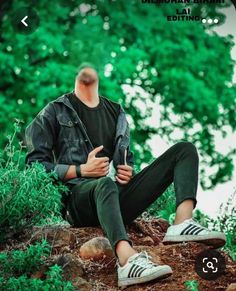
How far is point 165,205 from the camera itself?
3.27m

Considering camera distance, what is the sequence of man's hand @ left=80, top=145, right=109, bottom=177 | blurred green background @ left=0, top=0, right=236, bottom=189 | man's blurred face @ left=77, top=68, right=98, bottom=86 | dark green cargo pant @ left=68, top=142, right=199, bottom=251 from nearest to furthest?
dark green cargo pant @ left=68, top=142, right=199, bottom=251 → man's hand @ left=80, top=145, right=109, bottom=177 → man's blurred face @ left=77, top=68, right=98, bottom=86 → blurred green background @ left=0, top=0, right=236, bottom=189

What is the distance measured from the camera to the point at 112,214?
2.66 metres

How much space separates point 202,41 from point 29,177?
116 centimetres

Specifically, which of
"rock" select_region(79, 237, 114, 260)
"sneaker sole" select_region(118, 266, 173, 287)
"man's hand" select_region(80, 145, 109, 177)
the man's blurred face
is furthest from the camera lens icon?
the man's blurred face

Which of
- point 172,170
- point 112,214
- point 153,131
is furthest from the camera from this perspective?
point 153,131

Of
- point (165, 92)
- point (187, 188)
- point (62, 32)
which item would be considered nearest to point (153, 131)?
point (165, 92)

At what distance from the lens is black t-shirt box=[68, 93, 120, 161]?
2.94 m

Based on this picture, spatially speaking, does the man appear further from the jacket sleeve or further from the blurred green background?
the blurred green background

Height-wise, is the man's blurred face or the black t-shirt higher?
the man's blurred face

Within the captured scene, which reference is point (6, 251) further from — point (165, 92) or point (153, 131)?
point (165, 92)

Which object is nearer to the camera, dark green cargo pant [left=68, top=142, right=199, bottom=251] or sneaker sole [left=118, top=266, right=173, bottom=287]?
sneaker sole [left=118, top=266, right=173, bottom=287]

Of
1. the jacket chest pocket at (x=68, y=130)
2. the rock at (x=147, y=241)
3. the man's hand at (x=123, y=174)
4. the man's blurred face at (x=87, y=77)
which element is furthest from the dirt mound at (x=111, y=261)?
the man's blurred face at (x=87, y=77)

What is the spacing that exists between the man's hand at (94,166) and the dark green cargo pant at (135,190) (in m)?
0.02

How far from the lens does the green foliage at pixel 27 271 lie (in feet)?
8.54
